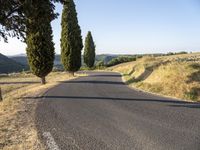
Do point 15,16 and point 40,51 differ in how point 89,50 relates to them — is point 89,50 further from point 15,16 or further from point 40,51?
point 15,16

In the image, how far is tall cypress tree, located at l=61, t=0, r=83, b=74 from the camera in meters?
51.3

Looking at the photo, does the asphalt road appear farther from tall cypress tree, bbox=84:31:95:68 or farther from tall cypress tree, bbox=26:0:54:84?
tall cypress tree, bbox=84:31:95:68

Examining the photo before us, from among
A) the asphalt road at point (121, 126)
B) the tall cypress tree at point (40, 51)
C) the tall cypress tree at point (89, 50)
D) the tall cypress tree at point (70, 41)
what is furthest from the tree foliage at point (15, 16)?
the tall cypress tree at point (89, 50)

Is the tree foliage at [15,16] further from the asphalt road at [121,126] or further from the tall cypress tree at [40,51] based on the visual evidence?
the tall cypress tree at [40,51]

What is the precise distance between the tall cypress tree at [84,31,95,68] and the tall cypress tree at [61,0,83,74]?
3951cm

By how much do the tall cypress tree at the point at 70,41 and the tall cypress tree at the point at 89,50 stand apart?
1556 inches

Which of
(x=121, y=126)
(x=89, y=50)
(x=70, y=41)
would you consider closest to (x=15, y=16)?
(x=121, y=126)

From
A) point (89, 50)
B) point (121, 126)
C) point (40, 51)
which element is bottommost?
point (121, 126)

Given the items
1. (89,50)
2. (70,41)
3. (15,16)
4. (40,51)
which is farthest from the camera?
(89,50)

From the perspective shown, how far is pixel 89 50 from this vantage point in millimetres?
92438

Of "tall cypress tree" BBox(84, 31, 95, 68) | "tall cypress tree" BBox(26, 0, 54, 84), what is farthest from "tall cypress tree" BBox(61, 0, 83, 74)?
"tall cypress tree" BBox(84, 31, 95, 68)

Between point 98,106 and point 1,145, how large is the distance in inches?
268

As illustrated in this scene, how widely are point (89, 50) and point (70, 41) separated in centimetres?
4099

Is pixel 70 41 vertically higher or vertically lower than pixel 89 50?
higher
